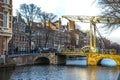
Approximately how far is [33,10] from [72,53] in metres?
12.0

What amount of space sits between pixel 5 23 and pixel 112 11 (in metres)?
21.5

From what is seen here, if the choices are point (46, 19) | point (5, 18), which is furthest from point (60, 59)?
point (5, 18)

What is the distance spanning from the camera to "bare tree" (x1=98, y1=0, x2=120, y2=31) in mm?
21688

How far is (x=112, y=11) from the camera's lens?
22.2 m

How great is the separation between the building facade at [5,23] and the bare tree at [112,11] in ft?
62.8

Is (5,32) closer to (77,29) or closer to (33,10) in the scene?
(33,10)

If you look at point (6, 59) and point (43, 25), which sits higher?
point (43, 25)

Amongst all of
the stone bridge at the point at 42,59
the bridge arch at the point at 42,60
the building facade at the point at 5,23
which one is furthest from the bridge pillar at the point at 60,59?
the building facade at the point at 5,23

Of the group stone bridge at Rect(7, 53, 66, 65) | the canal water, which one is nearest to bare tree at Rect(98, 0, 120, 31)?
the canal water

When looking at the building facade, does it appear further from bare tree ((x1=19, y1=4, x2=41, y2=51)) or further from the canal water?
bare tree ((x1=19, y1=4, x2=41, y2=51))

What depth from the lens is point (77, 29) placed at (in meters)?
104

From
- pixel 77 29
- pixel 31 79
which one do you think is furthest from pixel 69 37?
pixel 31 79

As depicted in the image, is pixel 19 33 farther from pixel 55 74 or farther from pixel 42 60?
pixel 55 74

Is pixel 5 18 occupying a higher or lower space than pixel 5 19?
higher
